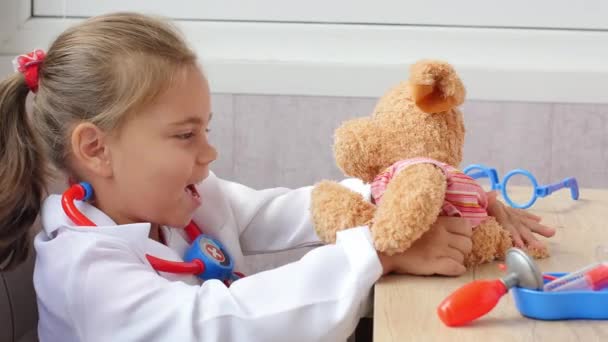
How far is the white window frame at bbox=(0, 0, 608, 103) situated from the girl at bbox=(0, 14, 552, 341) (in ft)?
2.16

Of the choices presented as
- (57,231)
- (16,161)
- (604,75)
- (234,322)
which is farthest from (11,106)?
(604,75)

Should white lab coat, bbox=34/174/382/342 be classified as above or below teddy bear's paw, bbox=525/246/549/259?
below

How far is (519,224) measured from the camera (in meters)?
1.16

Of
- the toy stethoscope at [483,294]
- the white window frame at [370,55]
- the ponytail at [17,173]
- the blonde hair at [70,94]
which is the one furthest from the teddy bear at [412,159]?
the white window frame at [370,55]

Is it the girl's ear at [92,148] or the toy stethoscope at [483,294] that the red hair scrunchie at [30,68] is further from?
the toy stethoscope at [483,294]

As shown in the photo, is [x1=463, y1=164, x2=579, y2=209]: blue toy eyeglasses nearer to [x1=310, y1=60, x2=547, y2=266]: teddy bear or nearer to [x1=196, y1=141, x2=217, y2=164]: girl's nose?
[x1=310, y1=60, x2=547, y2=266]: teddy bear

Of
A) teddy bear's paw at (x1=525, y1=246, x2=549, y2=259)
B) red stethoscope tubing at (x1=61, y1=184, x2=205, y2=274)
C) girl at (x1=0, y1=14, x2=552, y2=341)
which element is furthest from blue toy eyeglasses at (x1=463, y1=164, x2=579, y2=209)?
red stethoscope tubing at (x1=61, y1=184, x2=205, y2=274)

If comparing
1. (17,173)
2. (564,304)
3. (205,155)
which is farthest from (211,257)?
(564,304)

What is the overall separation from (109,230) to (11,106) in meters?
0.24

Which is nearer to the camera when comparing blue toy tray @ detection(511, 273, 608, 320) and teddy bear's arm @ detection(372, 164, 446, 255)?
blue toy tray @ detection(511, 273, 608, 320)

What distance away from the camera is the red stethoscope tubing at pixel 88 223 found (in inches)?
43.9

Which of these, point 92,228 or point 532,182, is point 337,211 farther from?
point 532,182

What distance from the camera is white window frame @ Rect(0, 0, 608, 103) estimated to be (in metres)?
1.85

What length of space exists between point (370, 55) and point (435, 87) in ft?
2.79
